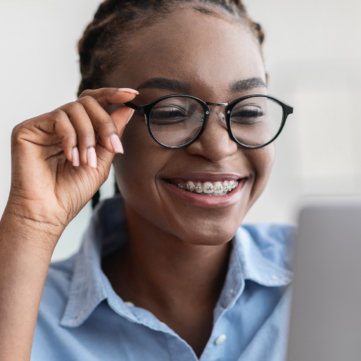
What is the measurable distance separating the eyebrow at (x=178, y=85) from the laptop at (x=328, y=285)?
742 millimetres

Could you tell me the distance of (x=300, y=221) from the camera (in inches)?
19.6

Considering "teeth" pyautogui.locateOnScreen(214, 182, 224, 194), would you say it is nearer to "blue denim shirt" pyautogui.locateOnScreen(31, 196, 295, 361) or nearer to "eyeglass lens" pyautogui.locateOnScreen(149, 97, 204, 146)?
"eyeglass lens" pyautogui.locateOnScreen(149, 97, 204, 146)

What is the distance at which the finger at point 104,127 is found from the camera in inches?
43.1

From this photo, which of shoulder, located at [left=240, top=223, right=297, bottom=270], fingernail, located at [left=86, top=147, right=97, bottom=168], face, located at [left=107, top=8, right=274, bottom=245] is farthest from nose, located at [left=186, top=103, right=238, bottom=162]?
shoulder, located at [left=240, top=223, right=297, bottom=270]

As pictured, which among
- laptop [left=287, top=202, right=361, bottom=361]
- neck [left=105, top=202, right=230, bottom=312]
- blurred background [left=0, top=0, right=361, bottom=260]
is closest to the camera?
laptop [left=287, top=202, right=361, bottom=361]

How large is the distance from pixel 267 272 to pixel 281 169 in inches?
58.9

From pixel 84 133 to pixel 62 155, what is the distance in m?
0.17

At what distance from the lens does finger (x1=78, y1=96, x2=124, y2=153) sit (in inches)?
43.1

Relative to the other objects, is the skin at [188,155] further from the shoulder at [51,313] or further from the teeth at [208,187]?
the shoulder at [51,313]

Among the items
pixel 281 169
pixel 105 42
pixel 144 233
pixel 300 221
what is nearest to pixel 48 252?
pixel 144 233

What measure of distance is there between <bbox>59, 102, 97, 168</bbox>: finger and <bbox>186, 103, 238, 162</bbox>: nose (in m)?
0.25

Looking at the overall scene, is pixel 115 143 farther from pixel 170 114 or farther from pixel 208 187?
pixel 208 187

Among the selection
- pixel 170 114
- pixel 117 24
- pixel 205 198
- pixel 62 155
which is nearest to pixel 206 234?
pixel 205 198

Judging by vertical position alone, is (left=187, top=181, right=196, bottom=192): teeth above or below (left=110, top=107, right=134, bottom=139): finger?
below
